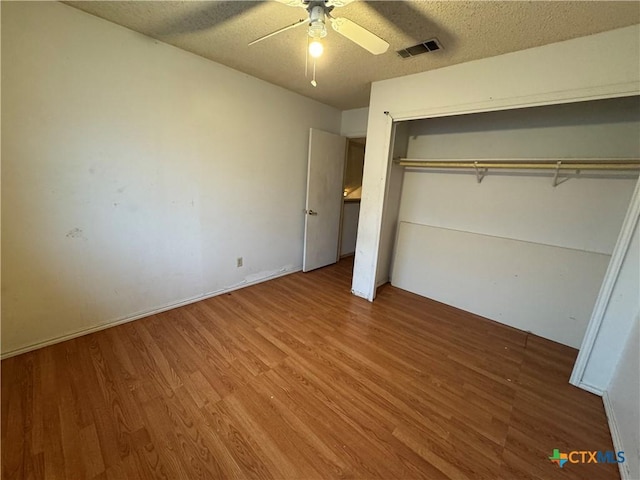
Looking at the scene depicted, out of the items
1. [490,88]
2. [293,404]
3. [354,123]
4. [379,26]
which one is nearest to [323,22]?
[379,26]

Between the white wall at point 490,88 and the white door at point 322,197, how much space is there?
0.90 meters

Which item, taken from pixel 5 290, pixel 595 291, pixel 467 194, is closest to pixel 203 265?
pixel 5 290

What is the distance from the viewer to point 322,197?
3.75 m

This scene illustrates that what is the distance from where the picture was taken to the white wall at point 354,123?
366 cm

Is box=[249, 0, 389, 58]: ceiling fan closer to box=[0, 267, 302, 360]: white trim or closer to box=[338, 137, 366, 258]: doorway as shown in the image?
box=[0, 267, 302, 360]: white trim

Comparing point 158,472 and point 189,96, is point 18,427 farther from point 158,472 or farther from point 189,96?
point 189,96

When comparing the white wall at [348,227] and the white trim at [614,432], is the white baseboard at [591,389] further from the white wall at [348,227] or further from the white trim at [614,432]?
the white wall at [348,227]

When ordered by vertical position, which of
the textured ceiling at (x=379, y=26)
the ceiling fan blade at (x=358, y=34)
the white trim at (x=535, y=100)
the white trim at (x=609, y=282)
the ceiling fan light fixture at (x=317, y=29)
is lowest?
the white trim at (x=609, y=282)

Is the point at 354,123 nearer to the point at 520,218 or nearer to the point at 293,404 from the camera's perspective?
the point at 520,218

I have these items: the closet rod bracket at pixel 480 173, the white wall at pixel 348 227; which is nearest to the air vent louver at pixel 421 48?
the closet rod bracket at pixel 480 173

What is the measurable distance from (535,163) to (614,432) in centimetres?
202

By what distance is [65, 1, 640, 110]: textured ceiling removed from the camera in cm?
149

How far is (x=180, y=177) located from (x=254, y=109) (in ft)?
3.70

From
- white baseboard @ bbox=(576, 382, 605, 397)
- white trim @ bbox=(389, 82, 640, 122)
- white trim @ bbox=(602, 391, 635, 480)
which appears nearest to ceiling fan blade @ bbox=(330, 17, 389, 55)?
white trim @ bbox=(389, 82, 640, 122)
